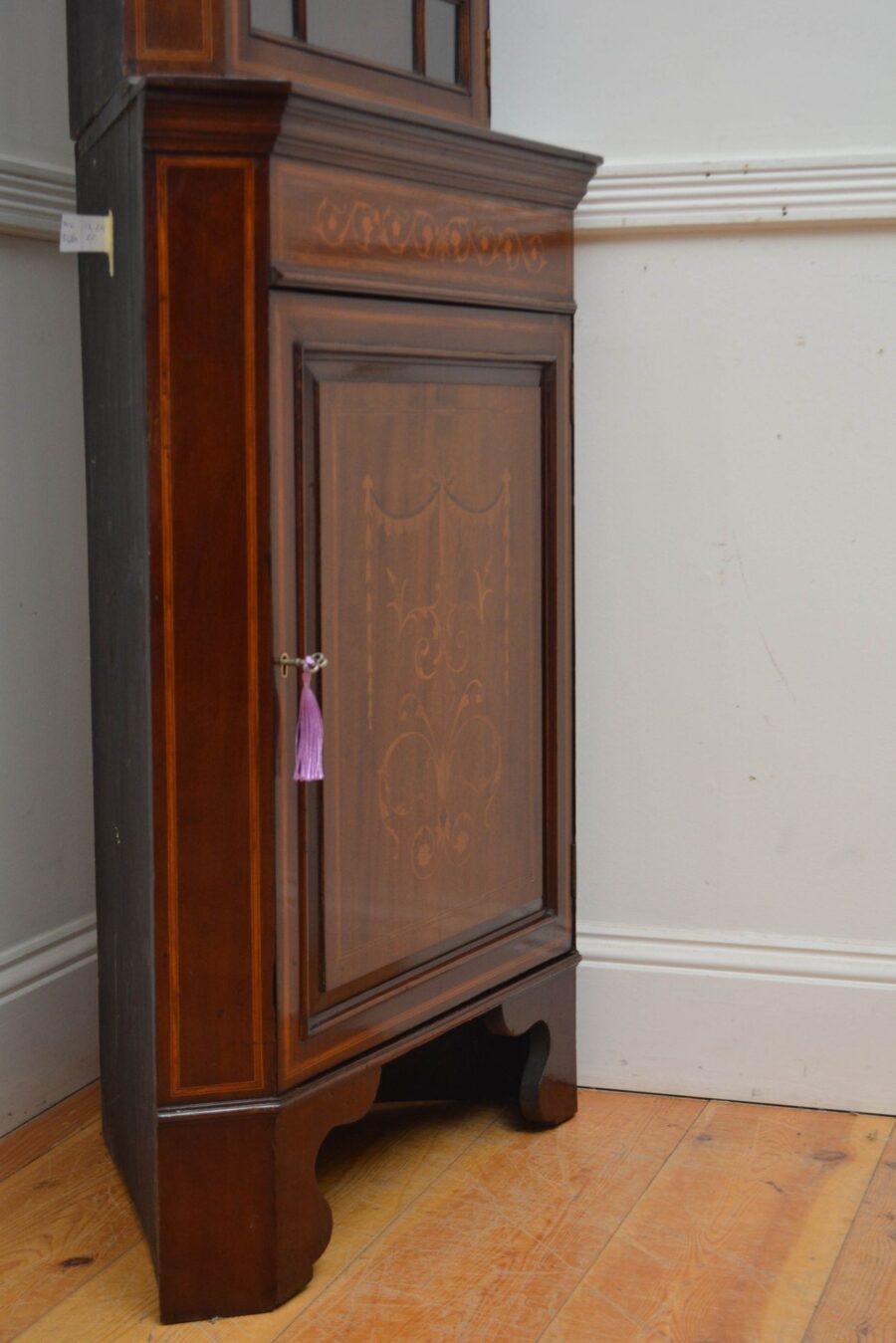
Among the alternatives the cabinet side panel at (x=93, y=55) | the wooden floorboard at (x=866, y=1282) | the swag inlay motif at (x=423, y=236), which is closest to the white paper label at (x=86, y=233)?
the cabinet side panel at (x=93, y=55)

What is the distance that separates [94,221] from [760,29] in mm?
979

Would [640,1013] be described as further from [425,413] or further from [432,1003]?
[425,413]

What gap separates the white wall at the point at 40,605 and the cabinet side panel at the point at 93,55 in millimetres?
227

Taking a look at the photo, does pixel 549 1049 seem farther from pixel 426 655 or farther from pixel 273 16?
pixel 273 16

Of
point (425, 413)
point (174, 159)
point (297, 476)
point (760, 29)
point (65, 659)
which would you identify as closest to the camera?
point (174, 159)

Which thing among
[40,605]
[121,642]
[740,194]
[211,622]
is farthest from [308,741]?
[740,194]

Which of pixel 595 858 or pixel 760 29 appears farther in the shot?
pixel 595 858

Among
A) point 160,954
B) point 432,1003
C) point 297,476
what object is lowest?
point 432,1003

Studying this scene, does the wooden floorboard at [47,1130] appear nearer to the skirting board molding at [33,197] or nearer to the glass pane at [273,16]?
the skirting board molding at [33,197]

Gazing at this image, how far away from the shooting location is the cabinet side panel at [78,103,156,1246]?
1657 mm

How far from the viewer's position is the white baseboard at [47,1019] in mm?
2146

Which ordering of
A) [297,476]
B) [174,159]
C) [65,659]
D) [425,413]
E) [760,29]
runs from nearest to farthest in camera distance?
[174,159], [297,476], [425,413], [760,29], [65,659]

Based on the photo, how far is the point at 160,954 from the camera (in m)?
1.68

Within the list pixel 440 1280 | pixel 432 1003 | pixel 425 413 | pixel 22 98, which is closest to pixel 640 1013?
pixel 432 1003
